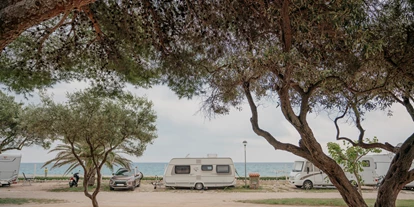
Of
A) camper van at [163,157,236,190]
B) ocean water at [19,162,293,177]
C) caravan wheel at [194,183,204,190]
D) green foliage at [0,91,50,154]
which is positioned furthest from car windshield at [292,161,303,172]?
green foliage at [0,91,50,154]

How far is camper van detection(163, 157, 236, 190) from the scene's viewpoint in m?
18.1

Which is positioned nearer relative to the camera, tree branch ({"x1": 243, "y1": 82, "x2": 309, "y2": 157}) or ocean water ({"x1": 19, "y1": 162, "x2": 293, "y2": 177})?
tree branch ({"x1": 243, "y1": 82, "x2": 309, "y2": 157})

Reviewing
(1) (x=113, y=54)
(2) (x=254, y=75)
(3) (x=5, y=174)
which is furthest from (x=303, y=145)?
(3) (x=5, y=174)

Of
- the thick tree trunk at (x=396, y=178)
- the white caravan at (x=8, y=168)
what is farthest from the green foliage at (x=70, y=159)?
the thick tree trunk at (x=396, y=178)

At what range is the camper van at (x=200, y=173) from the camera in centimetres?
1806

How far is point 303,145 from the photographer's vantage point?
4.75 m

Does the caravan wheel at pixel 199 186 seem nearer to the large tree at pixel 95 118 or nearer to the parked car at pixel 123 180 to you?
the parked car at pixel 123 180

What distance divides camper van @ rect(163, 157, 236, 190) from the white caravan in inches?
355

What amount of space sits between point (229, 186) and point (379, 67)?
14.8 m

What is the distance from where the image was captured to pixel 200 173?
1816cm

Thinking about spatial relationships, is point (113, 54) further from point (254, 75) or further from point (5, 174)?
point (5, 174)

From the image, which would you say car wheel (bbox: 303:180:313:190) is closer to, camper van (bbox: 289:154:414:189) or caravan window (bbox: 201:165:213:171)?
camper van (bbox: 289:154:414:189)

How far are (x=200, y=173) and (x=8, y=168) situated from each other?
1141 centimetres

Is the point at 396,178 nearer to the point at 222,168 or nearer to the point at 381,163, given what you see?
the point at 222,168
